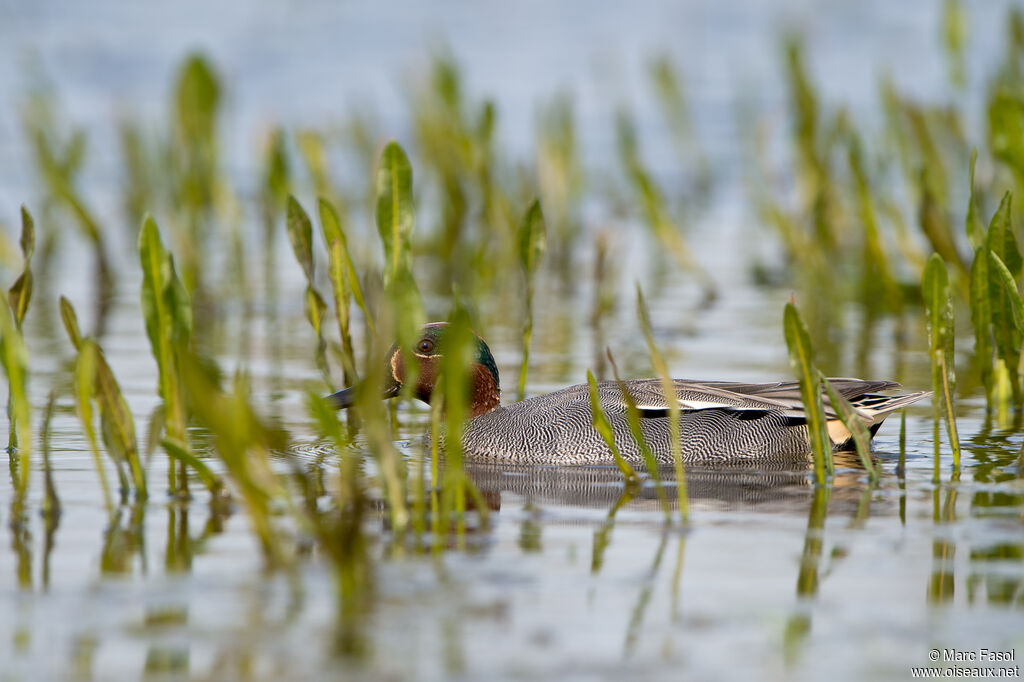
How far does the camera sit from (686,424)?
6207 millimetres

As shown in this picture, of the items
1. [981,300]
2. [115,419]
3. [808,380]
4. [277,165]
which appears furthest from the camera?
[277,165]

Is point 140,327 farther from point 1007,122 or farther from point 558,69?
point 558,69

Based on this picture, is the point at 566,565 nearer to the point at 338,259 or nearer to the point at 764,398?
the point at 338,259

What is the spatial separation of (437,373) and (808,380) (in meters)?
2.27

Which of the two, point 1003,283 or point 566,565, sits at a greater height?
point 1003,283

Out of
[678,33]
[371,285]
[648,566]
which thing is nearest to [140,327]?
[371,285]

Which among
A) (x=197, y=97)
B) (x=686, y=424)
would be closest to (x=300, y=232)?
(x=686, y=424)

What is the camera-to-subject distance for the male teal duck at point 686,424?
6.14m

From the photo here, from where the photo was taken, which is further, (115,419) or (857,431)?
(857,431)

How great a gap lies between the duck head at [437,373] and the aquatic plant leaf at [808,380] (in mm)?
1960

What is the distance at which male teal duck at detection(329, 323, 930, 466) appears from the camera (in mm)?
6141

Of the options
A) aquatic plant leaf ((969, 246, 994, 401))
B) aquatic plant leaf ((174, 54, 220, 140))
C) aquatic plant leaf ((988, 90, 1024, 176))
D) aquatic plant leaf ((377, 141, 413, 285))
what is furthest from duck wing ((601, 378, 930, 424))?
aquatic plant leaf ((174, 54, 220, 140))

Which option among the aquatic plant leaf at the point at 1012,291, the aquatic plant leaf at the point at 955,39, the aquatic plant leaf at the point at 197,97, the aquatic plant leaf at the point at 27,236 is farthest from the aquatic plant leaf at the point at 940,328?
the aquatic plant leaf at the point at 197,97

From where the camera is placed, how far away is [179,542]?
4402 millimetres
